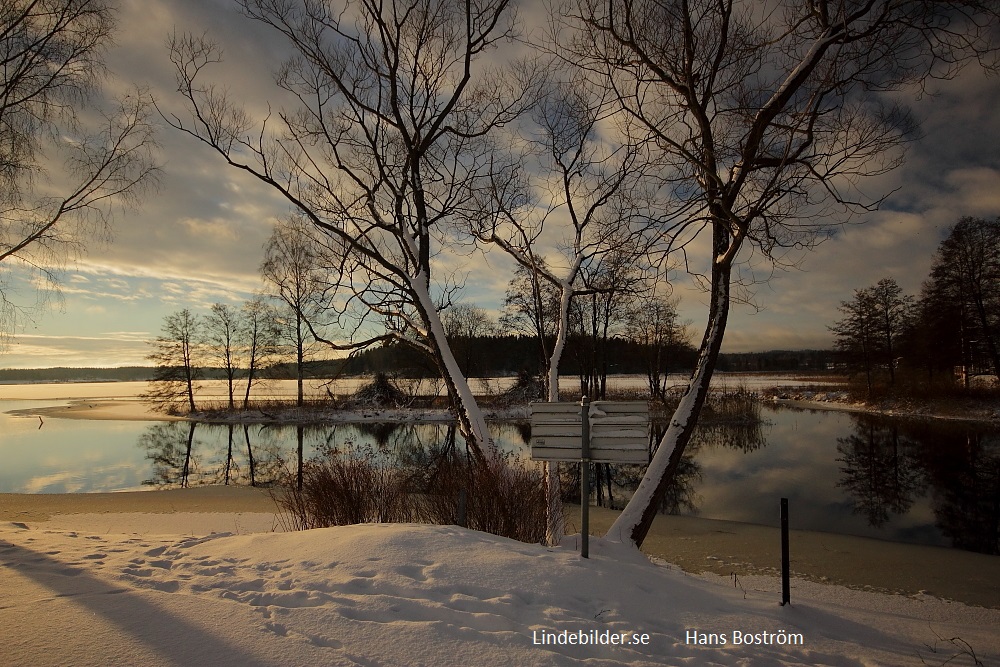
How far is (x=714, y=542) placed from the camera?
9.99 meters

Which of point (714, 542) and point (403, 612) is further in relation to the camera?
point (714, 542)

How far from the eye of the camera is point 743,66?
744 cm

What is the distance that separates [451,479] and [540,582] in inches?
143

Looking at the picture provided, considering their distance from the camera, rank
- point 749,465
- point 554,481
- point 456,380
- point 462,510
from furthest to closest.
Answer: point 749,465 → point 456,380 → point 554,481 → point 462,510

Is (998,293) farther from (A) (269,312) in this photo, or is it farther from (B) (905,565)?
(A) (269,312)

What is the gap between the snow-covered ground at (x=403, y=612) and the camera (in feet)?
10.8

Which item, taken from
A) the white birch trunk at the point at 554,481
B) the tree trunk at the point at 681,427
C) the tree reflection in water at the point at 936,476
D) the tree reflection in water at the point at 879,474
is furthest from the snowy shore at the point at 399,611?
the tree reflection in water at the point at 879,474

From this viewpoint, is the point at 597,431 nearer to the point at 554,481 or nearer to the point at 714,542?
the point at 554,481

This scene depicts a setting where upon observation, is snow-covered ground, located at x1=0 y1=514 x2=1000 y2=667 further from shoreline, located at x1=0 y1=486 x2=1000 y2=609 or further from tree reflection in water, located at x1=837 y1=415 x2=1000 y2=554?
tree reflection in water, located at x1=837 y1=415 x2=1000 y2=554

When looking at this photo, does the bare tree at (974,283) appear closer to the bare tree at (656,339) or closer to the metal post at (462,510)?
the bare tree at (656,339)

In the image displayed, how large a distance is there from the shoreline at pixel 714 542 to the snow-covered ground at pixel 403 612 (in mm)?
2157

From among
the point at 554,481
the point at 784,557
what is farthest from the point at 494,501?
the point at 784,557

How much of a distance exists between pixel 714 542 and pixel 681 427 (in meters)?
3.84

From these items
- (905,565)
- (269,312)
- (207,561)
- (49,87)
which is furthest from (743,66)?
(269,312)
